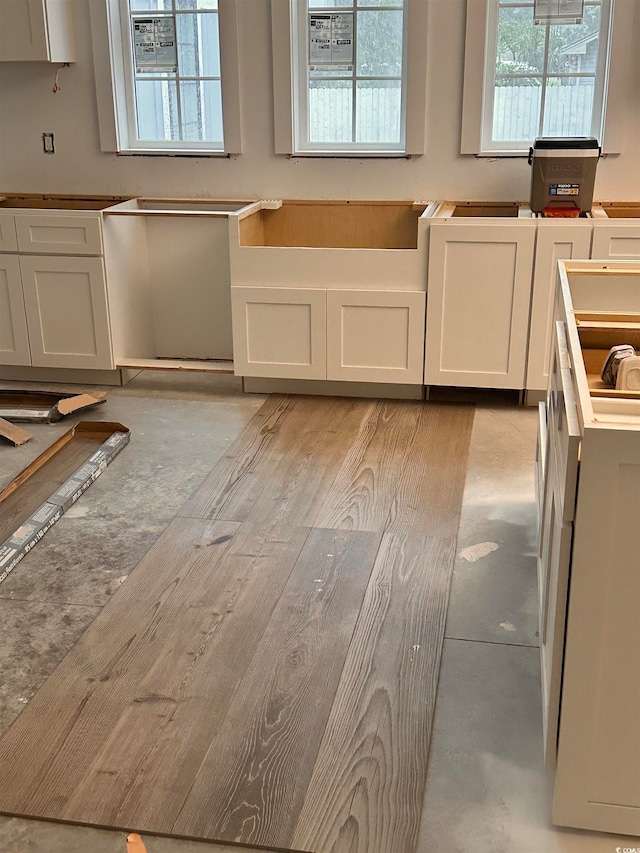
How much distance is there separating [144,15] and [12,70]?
2.47ft

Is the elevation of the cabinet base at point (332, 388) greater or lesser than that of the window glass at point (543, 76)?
lesser

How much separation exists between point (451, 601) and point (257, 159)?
2808mm


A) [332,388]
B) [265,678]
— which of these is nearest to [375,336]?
[332,388]

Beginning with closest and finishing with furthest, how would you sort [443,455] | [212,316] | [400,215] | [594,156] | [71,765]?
[71,765]
[443,455]
[594,156]
[400,215]
[212,316]

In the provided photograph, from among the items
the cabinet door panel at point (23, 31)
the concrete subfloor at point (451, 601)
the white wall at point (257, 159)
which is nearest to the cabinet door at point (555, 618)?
the concrete subfloor at point (451, 601)

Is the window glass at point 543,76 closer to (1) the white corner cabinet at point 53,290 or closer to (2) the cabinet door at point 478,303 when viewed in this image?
(2) the cabinet door at point 478,303

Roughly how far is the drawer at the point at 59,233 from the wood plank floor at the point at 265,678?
61.1 inches

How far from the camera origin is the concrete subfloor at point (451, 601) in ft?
5.93

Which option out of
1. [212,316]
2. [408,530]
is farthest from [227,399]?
[408,530]

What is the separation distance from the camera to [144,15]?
14.9 feet

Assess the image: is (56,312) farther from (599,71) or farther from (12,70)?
(599,71)

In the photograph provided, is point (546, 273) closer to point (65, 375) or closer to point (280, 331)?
point (280, 331)

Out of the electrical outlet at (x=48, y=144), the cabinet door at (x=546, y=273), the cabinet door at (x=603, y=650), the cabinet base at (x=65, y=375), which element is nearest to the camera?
the cabinet door at (x=603, y=650)

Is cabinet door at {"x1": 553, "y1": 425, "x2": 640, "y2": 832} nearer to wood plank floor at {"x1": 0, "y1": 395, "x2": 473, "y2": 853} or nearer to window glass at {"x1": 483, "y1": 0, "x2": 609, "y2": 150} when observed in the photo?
wood plank floor at {"x1": 0, "y1": 395, "x2": 473, "y2": 853}
